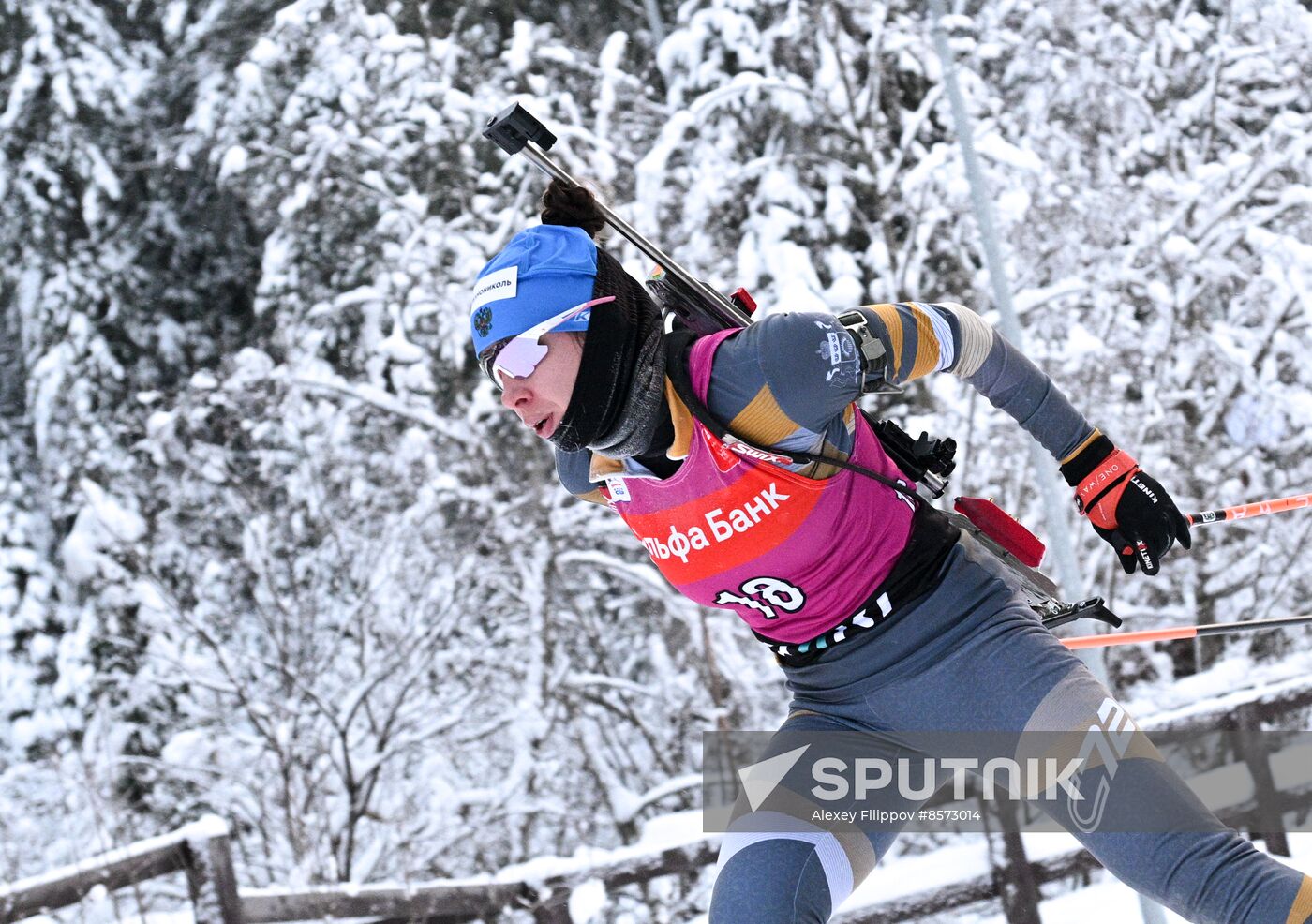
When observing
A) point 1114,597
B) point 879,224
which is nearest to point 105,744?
point 879,224

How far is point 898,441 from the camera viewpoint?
2.46m

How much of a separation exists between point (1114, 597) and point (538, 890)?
5177 mm

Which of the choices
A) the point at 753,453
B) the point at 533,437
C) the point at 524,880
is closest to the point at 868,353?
the point at 753,453

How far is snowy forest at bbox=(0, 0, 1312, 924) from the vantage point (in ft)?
27.5

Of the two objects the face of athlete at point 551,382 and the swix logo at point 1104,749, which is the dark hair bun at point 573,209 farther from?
the swix logo at point 1104,749

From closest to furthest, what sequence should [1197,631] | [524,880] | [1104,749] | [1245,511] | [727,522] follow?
1. [1104,749]
2. [727,522]
3. [1197,631]
4. [1245,511]
5. [524,880]

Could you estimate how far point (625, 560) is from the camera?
9.25m

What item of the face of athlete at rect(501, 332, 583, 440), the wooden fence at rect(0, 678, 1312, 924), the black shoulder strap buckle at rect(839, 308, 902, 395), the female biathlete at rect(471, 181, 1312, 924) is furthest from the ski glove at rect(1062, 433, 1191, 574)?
the wooden fence at rect(0, 678, 1312, 924)

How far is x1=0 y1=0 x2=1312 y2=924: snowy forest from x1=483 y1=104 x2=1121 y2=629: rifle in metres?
5.70

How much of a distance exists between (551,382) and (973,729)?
95 centimetres

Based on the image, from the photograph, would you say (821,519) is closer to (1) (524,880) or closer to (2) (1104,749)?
(2) (1104,749)

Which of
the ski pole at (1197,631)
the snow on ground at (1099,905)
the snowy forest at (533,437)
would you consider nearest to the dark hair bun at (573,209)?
the ski pole at (1197,631)

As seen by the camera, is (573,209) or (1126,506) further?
(573,209)

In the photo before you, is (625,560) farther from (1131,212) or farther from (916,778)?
(916,778)
